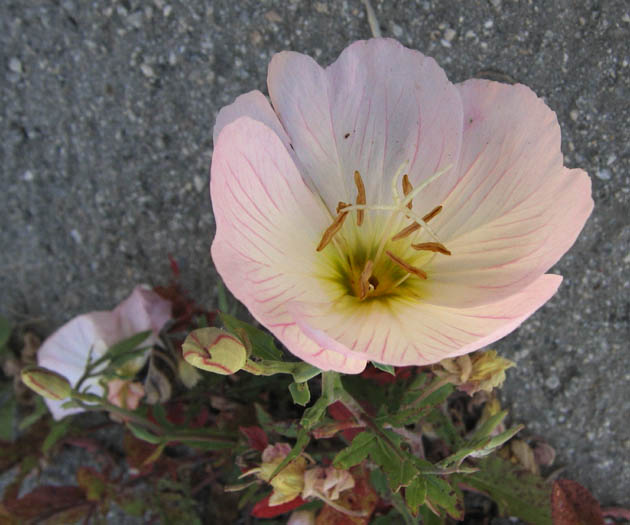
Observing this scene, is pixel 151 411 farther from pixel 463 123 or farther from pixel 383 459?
pixel 463 123

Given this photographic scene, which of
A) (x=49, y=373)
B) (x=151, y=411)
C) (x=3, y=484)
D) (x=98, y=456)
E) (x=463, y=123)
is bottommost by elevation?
(x=3, y=484)

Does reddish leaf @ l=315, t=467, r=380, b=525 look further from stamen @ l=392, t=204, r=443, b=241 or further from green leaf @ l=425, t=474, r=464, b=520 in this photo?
stamen @ l=392, t=204, r=443, b=241

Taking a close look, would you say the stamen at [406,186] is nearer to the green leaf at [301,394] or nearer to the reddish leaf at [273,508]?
the green leaf at [301,394]

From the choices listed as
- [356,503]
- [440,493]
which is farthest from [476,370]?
[356,503]

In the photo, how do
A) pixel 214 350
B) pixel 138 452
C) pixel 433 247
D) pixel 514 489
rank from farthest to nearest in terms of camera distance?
pixel 138 452 < pixel 514 489 < pixel 433 247 < pixel 214 350

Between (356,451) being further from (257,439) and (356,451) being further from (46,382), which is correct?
(46,382)

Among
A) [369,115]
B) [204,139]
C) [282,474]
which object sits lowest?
[282,474]

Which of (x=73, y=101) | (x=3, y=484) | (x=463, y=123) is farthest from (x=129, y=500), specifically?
(x=463, y=123)
